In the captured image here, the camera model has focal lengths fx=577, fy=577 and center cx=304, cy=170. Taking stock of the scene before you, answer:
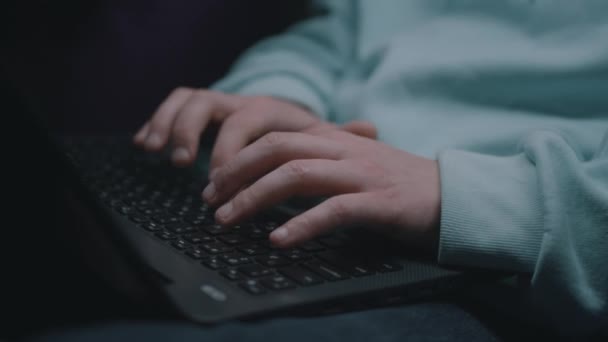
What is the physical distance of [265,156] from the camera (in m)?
0.54

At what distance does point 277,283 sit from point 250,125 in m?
0.32

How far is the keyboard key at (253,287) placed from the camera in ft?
1.25

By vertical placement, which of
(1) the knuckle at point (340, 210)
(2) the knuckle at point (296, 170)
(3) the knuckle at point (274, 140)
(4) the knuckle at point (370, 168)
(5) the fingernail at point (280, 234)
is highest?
(3) the knuckle at point (274, 140)

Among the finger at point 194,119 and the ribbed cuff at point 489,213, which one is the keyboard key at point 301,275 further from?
the finger at point 194,119

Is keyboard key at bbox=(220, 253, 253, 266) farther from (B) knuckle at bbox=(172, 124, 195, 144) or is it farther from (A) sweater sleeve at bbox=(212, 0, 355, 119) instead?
(A) sweater sleeve at bbox=(212, 0, 355, 119)

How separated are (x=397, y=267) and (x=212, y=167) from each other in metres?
0.28

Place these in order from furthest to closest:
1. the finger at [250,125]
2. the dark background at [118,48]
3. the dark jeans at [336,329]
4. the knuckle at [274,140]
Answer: the dark background at [118,48]
the finger at [250,125]
the knuckle at [274,140]
the dark jeans at [336,329]

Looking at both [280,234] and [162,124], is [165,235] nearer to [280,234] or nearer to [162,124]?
[280,234]

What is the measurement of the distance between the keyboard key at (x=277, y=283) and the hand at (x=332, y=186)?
55 mm

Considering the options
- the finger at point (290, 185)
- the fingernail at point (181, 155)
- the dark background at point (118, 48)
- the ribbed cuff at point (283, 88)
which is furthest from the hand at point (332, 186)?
the dark background at point (118, 48)

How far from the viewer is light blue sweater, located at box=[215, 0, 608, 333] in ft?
1.60

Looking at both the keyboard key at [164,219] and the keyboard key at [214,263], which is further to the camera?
the keyboard key at [164,219]

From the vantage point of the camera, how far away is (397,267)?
0.46 metres

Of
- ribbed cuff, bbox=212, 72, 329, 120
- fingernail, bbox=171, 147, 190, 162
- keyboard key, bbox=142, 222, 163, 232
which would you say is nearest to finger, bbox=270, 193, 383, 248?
keyboard key, bbox=142, 222, 163, 232
